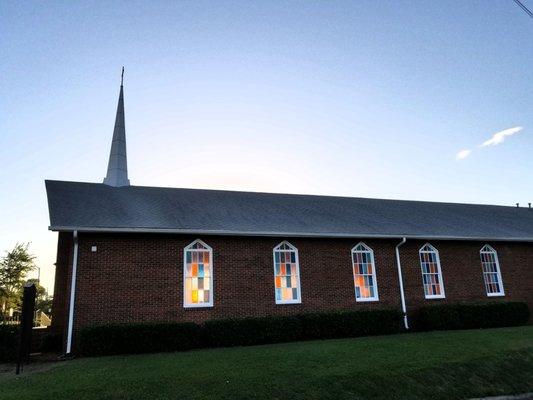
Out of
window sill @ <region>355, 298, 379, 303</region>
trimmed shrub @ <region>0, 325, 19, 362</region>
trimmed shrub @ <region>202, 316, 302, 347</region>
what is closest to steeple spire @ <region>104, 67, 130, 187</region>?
trimmed shrub @ <region>0, 325, 19, 362</region>

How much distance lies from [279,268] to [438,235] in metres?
7.59

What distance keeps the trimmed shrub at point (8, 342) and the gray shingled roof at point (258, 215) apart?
136 inches

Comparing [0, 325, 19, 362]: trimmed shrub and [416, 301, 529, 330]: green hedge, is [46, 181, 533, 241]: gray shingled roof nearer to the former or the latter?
[416, 301, 529, 330]: green hedge

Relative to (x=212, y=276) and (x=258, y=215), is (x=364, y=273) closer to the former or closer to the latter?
(x=258, y=215)

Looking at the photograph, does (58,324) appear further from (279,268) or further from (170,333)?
(279,268)

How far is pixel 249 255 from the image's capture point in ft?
51.8

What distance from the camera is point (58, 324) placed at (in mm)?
15188

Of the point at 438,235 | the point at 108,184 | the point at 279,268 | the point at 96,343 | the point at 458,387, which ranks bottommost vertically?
the point at 458,387

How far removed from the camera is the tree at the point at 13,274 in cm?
3868

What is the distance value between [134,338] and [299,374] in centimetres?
594

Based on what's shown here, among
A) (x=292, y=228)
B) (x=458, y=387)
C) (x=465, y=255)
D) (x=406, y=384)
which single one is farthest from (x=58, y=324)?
(x=465, y=255)

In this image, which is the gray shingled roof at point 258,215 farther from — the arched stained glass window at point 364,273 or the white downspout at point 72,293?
the arched stained glass window at point 364,273

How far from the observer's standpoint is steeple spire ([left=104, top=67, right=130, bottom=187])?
64.8ft

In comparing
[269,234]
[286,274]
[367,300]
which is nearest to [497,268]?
[367,300]
